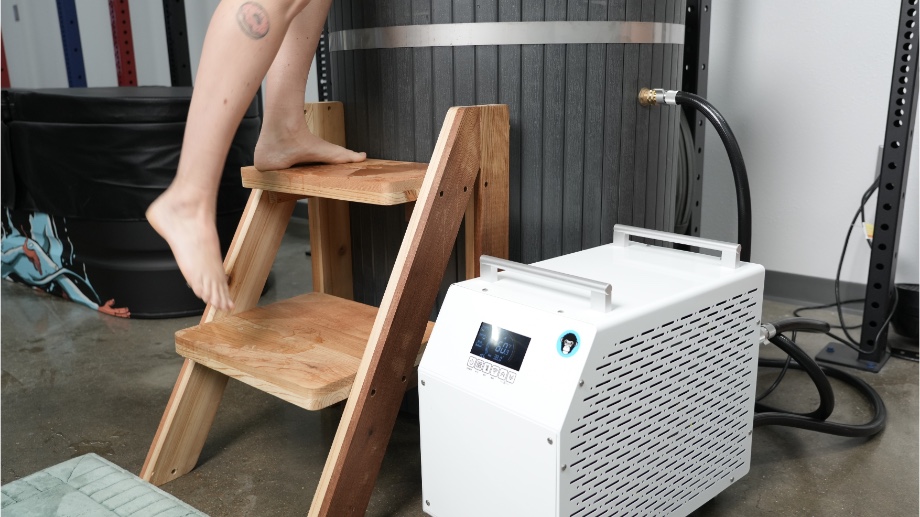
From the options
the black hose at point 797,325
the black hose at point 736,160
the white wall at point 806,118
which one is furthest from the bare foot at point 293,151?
the white wall at point 806,118

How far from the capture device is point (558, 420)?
0.86 meters

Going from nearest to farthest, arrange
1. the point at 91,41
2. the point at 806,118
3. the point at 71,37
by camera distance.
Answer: the point at 806,118 < the point at 71,37 < the point at 91,41

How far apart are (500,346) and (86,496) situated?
0.50m

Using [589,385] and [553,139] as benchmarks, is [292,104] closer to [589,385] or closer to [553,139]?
[553,139]

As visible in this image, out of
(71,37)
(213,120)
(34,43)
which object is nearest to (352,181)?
(213,120)

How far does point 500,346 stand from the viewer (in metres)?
0.95

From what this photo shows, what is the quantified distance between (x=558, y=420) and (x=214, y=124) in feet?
2.16

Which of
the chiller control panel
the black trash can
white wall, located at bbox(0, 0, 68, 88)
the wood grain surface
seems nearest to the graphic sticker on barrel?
the black trash can

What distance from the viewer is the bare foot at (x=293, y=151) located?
4.30ft

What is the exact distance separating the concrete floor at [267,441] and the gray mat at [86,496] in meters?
0.43

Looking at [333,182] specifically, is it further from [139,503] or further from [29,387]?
[29,387]

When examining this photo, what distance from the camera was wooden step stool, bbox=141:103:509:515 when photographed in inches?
43.4

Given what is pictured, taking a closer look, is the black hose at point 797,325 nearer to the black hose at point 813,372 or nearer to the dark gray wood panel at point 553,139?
the black hose at point 813,372

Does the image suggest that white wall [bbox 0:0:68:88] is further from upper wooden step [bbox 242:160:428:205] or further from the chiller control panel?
the chiller control panel
